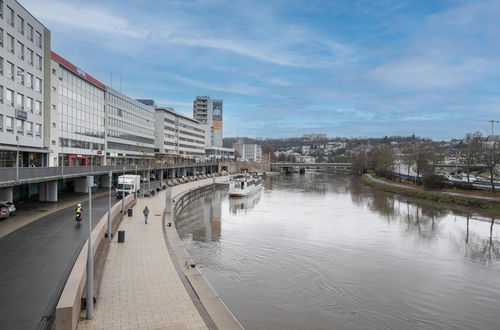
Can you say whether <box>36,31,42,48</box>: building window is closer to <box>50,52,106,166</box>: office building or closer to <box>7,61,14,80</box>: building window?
<box>50,52,106,166</box>: office building

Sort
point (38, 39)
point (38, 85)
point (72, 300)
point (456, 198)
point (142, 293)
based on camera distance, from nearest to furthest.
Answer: point (72, 300), point (142, 293), point (38, 39), point (38, 85), point (456, 198)

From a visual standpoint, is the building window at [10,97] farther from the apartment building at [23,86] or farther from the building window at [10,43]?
the building window at [10,43]

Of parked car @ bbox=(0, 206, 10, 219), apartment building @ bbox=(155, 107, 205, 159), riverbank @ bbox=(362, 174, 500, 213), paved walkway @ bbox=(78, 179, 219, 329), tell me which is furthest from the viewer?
apartment building @ bbox=(155, 107, 205, 159)

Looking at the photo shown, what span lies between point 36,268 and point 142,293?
6078 millimetres

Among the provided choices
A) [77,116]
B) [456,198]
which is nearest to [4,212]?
[77,116]

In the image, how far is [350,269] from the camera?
21.6m

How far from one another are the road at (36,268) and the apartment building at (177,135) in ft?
268

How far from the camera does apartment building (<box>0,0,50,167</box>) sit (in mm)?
34975

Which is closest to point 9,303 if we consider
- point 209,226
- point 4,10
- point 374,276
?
point 374,276

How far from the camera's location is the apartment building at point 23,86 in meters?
35.0

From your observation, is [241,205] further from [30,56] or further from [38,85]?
[30,56]

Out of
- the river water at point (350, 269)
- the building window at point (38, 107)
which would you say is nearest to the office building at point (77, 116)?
the building window at point (38, 107)

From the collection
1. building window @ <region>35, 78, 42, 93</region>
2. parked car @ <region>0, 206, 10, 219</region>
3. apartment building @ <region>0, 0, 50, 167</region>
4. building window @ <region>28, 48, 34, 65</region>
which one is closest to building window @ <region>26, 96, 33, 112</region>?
apartment building @ <region>0, 0, 50, 167</region>

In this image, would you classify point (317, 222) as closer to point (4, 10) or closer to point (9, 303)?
point (9, 303)
